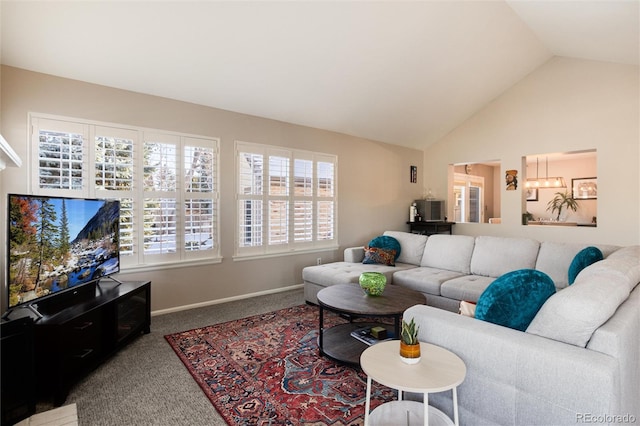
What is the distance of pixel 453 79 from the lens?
5004mm

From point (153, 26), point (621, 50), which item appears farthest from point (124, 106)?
point (621, 50)

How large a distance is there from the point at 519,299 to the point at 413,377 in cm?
71

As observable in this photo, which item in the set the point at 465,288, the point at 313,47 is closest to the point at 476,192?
the point at 465,288

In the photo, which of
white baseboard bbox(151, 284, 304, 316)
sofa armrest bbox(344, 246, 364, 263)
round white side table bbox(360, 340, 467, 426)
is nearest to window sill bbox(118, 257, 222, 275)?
white baseboard bbox(151, 284, 304, 316)

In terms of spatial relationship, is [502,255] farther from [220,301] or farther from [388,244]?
[220,301]

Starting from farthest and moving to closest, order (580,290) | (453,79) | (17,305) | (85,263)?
(453,79) < (85,263) < (17,305) < (580,290)

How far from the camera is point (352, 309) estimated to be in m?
2.61

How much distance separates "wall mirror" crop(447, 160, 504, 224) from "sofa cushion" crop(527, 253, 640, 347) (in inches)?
263

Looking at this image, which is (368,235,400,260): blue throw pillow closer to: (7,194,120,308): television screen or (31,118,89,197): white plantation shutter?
(7,194,120,308): television screen

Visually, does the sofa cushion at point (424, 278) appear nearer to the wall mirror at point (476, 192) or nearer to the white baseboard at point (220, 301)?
the white baseboard at point (220, 301)

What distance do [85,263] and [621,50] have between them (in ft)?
21.1

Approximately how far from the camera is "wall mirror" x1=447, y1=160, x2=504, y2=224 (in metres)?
8.41

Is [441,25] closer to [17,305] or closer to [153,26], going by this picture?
[153,26]

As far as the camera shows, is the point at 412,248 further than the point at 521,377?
Yes
